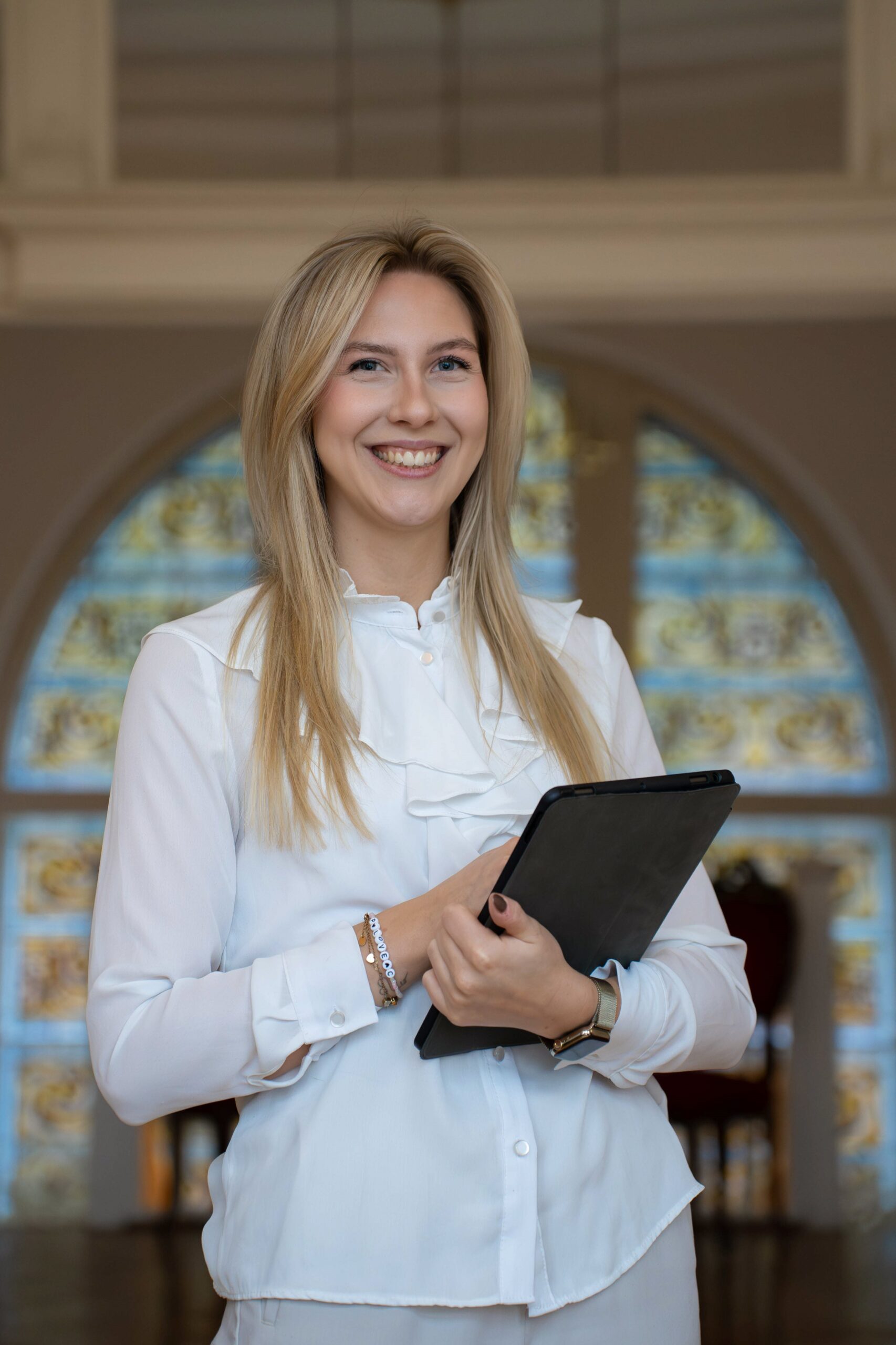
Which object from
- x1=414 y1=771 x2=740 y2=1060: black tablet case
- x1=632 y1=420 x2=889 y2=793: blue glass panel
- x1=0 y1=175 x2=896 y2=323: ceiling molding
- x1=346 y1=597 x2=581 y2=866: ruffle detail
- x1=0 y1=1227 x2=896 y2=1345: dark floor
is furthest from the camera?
x1=632 y1=420 x2=889 y2=793: blue glass panel

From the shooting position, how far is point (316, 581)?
4.71ft

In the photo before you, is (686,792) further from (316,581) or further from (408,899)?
(316,581)

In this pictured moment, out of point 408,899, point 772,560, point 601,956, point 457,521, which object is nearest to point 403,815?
point 408,899

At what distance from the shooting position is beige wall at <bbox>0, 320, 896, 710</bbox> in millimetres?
5930

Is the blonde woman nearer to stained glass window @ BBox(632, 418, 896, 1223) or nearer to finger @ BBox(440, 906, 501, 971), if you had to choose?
finger @ BBox(440, 906, 501, 971)

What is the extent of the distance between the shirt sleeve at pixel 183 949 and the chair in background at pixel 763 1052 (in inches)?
154

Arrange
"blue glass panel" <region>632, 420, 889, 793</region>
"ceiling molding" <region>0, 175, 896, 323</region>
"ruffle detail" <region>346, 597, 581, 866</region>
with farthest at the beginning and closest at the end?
"blue glass panel" <region>632, 420, 889, 793</region>
"ceiling molding" <region>0, 175, 896, 323</region>
"ruffle detail" <region>346, 597, 581, 866</region>

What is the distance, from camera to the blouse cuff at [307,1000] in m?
1.23

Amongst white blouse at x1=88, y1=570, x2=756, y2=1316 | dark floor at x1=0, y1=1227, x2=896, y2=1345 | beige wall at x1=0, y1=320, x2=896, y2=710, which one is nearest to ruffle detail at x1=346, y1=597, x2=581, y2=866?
white blouse at x1=88, y1=570, x2=756, y2=1316

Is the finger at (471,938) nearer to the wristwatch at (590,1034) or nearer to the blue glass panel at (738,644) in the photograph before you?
the wristwatch at (590,1034)

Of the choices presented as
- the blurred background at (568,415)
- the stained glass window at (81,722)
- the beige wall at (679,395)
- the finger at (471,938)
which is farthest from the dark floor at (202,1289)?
the finger at (471,938)

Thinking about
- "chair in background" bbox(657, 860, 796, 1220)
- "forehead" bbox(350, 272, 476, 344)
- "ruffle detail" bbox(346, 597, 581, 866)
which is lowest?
"chair in background" bbox(657, 860, 796, 1220)

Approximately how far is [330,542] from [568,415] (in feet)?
15.9

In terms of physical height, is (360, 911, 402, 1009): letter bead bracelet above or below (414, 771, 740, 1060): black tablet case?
below
